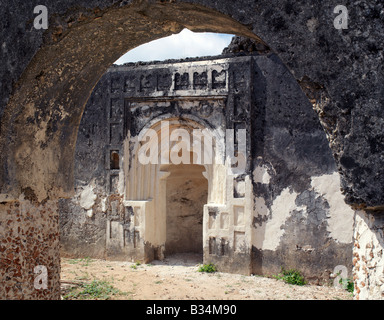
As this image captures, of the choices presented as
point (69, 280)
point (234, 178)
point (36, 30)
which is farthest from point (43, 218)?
point (234, 178)

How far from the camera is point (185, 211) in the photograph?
9664 mm

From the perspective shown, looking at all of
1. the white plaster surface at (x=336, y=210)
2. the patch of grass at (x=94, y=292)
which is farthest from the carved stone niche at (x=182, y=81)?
the patch of grass at (x=94, y=292)

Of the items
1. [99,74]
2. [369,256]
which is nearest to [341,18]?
[369,256]

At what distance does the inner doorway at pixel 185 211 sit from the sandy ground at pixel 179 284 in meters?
1.74

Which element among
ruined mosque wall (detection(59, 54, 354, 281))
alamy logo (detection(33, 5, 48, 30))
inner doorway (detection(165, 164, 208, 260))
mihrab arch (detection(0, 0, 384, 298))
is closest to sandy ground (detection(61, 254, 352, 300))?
ruined mosque wall (detection(59, 54, 354, 281))

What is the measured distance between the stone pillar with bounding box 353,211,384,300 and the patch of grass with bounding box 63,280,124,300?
442 centimetres

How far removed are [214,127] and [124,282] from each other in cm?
315

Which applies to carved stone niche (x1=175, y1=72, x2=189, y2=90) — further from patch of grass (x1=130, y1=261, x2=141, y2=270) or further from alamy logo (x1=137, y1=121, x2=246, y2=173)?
patch of grass (x1=130, y1=261, x2=141, y2=270)

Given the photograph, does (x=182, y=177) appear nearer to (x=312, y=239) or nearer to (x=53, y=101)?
(x=312, y=239)

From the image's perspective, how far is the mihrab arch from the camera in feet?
6.15

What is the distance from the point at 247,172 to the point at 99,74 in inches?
166

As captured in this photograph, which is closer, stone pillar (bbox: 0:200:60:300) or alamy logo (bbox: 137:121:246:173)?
stone pillar (bbox: 0:200:60:300)

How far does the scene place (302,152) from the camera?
6.73 meters

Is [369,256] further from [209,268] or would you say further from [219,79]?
[219,79]
